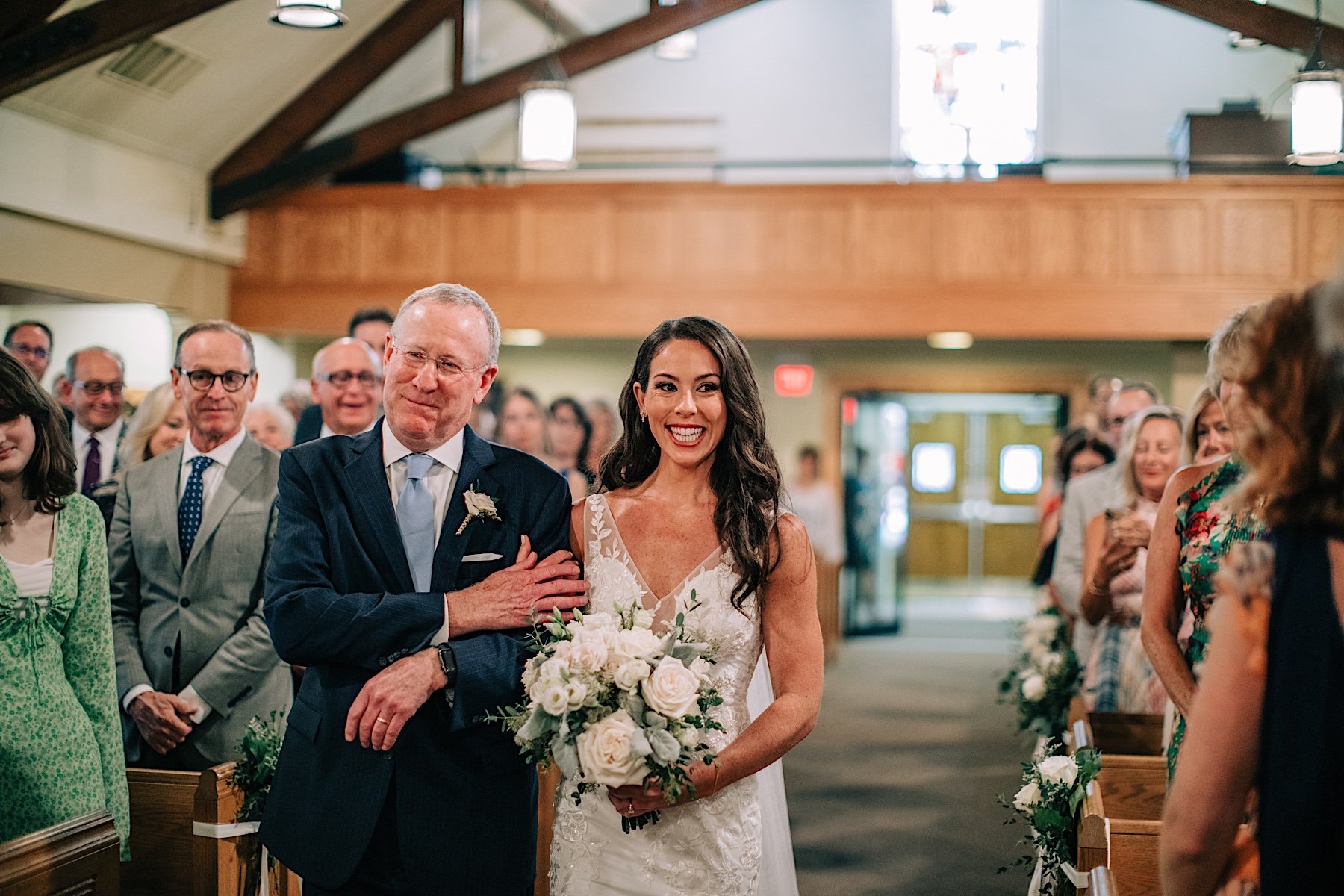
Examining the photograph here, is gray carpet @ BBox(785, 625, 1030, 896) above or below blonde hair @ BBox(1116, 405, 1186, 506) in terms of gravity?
below

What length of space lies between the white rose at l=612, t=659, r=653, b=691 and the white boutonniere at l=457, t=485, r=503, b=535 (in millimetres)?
426

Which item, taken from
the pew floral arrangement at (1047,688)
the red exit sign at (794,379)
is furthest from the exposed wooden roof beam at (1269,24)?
the pew floral arrangement at (1047,688)

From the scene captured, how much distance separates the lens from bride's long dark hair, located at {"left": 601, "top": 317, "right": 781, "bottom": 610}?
2359 millimetres

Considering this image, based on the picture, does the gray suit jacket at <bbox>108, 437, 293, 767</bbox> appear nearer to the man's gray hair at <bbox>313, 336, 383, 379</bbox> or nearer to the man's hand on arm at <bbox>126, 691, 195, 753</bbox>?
the man's hand on arm at <bbox>126, 691, 195, 753</bbox>

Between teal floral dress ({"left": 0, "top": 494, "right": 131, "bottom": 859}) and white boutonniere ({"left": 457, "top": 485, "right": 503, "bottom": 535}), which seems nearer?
white boutonniere ({"left": 457, "top": 485, "right": 503, "bottom": 535})

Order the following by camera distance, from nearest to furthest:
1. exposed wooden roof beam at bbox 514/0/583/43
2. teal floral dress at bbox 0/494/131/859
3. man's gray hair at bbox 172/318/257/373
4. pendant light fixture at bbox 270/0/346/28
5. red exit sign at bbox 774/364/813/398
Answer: teal floral dress at bbox 0/494/131/859 < man's gray hair at bbox 172/318/257/373 < pendant light fixture at bbox 270/0/346/28 < exposed wooden roof beam at bbox 514/0/583/43 < red exit sign at bbox 774/364/813/398

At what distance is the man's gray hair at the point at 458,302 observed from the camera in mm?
2305

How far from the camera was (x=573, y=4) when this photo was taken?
12.4m

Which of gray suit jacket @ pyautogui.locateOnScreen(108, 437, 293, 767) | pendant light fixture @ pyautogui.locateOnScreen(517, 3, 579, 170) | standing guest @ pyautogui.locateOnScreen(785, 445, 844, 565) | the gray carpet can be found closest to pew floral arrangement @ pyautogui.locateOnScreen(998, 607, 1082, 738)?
the gray carpet

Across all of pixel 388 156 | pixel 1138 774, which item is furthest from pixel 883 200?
pixel 1138 774

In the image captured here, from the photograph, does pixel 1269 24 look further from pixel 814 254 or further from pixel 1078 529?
pixel 1078 529

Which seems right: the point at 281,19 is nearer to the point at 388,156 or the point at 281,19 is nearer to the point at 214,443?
the point at 214,443

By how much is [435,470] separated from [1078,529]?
3929 millimetres

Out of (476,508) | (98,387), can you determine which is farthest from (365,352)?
(476,508)
